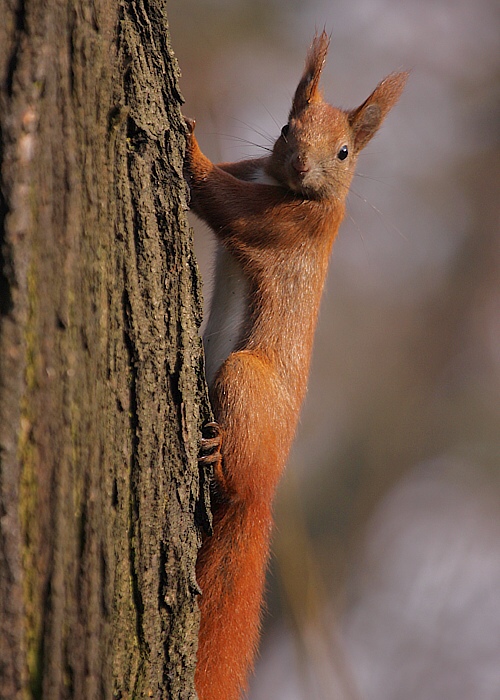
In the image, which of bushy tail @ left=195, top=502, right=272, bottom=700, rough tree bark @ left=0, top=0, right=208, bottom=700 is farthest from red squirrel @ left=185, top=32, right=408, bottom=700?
rough tree bark @ left=0, top=0, right=208, bottom=700

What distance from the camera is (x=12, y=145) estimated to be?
48.9 inches

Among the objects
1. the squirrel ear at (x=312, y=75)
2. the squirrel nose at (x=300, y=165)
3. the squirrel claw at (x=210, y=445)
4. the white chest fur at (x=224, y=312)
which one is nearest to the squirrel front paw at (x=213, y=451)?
the squirrel claw at (x=210, y=445)

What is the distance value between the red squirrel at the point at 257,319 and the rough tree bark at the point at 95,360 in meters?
0.42

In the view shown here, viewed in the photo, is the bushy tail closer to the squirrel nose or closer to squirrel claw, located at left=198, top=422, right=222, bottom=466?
squirrel claw, located at left=198, top=422, right=222, bottom=466

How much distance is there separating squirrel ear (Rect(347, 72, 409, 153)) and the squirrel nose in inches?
18.0

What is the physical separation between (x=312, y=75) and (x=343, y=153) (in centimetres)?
32

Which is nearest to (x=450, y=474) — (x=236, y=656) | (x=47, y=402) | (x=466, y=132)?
(x=466, y=132)

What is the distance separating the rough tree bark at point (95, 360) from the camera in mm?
1243

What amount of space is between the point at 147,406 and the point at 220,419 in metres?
0.67

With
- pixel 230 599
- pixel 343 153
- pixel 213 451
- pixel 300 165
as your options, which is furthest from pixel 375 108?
pixel 230 599

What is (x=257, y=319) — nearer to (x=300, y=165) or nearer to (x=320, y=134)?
(x=300, y=165)

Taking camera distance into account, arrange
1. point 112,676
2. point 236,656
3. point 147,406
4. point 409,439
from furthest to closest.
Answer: point 409,439
point 236,656
point 147,406
point 112,676

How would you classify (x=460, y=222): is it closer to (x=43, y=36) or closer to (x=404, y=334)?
(x=404, y=334)

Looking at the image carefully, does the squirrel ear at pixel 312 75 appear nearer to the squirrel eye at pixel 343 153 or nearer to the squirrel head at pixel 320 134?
the squirrel head at pixel 320 134
